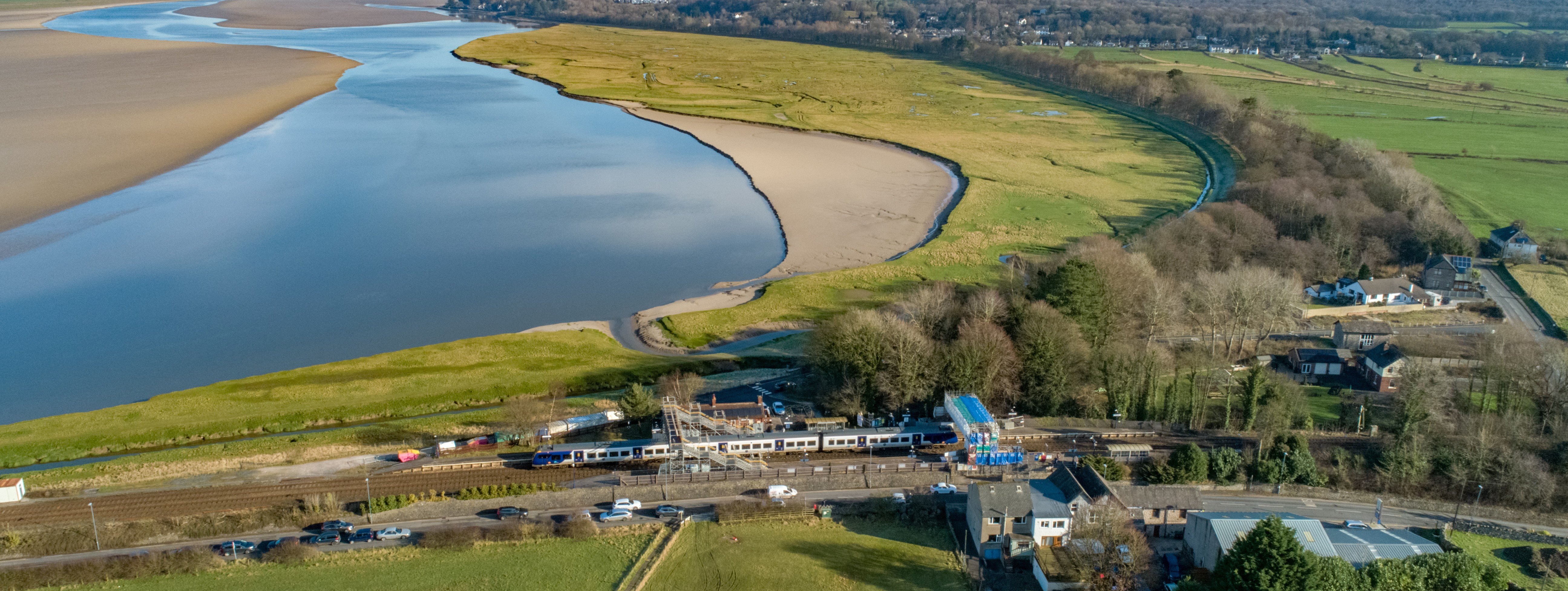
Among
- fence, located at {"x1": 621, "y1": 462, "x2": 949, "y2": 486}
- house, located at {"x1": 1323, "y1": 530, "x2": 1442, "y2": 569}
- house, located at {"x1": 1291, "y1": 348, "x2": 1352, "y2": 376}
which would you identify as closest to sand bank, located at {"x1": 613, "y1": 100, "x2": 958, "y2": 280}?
fence, located at {"x1": 621, "y1": 462, "x2": 949, "y2": 486}

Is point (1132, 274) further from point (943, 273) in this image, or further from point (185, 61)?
point (185, 61)

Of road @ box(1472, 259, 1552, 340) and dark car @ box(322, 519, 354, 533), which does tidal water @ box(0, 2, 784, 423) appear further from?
road @ box(1472, 259, 1552, 340)

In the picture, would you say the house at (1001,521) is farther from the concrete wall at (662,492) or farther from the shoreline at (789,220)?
the shoreline at (789,220)

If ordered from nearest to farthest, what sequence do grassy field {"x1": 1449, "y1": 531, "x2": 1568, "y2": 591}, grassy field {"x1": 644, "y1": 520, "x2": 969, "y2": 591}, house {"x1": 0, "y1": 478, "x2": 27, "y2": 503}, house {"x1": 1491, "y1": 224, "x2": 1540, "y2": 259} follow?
grassy field {"x1": 1449, "y1": 531, "x2": 1568, "y2": 591} → grassy field {"x1": 644, "y1": 520, "x2": 969, "y2": 591} → house {"x1": 0, "y1": 478, "x2": 27, "y2": 503} → house {"x1": 1491, "y1": 224, "x2": 1540, "y2": 259}

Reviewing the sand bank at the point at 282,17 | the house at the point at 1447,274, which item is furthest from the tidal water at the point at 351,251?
the sand bank at the point at 282,17

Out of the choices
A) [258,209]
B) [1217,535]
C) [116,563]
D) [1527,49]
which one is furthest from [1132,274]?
[1527,49]

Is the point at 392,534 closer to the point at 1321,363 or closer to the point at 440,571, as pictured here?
the point at 440,571
